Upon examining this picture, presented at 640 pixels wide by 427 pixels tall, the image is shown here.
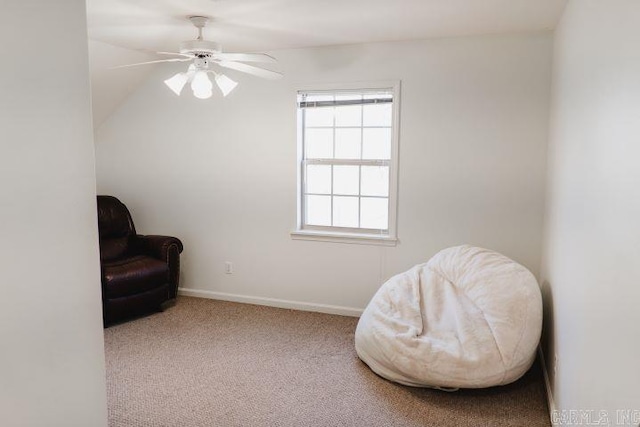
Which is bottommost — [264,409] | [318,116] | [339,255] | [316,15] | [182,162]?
[264,409]

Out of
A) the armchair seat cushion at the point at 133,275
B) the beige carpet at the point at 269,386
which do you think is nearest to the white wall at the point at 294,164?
the armchair seat cushion at the point at 133,275

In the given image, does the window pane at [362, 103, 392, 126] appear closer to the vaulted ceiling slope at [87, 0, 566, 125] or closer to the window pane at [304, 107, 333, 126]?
the window pane at [304, 107, 333, 126]

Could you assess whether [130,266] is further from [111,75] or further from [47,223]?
[47,223]

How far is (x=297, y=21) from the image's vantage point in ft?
11.1

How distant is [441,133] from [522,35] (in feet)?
3.06

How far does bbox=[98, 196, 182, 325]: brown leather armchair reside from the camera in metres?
4.16

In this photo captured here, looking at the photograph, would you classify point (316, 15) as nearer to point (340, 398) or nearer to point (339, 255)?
point (339, 255)

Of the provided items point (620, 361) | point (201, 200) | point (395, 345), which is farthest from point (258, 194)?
point (620, 361)

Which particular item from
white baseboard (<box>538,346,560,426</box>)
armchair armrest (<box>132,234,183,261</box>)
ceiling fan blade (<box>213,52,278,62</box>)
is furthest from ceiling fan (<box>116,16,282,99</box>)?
white baseboard (<box>538,346,560,426</box>)

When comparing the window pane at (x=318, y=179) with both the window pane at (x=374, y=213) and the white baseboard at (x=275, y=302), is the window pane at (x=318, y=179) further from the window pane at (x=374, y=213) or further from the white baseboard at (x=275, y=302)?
the white baseboard at (x=275, y=302)

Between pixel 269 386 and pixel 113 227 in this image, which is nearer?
pixel 269 386

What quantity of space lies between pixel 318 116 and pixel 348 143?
0.38 metres

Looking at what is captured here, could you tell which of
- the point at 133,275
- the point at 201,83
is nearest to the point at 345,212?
the point at 201,83

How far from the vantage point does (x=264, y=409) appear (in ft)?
9.39
